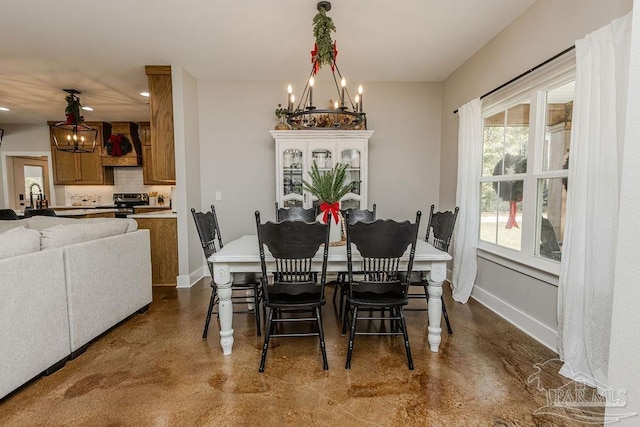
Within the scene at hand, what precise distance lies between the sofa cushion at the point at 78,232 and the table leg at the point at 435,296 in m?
2.49

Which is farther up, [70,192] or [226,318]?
[70,192]

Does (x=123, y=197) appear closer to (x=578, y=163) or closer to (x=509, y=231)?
(x=509, y=231)

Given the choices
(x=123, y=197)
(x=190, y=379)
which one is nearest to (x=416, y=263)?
(x=190, y=379)

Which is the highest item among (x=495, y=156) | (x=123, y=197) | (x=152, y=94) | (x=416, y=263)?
(x=152, y=94)

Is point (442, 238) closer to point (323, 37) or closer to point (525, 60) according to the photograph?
point (525, 60)

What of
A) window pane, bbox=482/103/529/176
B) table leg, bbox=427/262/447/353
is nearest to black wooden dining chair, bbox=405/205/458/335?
table leg, bbox=427/262/447/353

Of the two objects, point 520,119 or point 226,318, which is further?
point 520,119

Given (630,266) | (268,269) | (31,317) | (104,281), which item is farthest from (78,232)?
(630,266)

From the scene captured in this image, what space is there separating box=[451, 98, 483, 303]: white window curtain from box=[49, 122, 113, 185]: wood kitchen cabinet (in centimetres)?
662

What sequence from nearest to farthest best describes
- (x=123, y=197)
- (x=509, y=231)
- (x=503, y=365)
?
(x=503, y=365) → (x=509, y=231) → (x=123, y=197)

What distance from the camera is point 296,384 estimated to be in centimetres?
180

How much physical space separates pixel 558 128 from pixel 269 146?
3.12 metres

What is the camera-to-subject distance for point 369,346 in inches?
88.4

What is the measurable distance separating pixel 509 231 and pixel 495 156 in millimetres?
774
